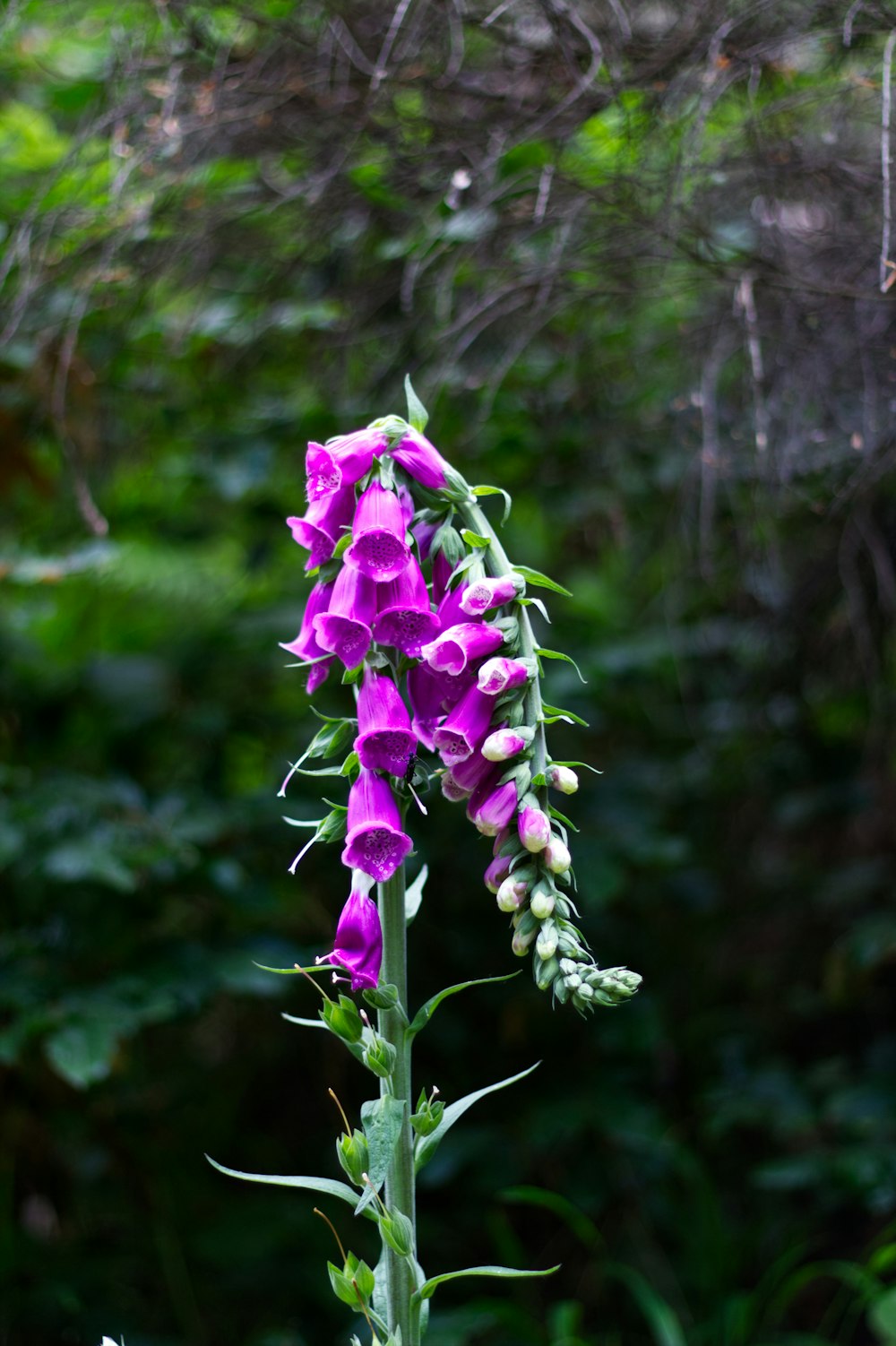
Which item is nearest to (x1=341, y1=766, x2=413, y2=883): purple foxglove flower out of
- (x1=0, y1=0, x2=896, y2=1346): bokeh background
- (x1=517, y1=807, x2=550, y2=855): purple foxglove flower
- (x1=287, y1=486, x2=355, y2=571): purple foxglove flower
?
(x1=517, y1=807, x2=550, y2=855): purple foxglove flower

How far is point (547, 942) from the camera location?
831 mm

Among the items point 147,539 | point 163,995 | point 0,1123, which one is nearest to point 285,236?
point 147,539

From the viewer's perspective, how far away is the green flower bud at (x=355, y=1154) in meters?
0.93

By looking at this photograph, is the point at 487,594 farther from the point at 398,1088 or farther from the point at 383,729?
the point at 398,1088

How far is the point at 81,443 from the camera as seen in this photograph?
7.91 feet

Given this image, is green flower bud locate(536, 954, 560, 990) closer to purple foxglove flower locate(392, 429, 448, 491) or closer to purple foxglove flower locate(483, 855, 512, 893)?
purple foxglove flower locate(483, 855, 512, 893)

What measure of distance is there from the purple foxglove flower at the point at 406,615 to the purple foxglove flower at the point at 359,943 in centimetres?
23

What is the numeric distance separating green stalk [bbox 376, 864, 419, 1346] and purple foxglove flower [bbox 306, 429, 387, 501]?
0.36 m

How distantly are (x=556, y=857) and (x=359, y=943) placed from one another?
8.6 inches

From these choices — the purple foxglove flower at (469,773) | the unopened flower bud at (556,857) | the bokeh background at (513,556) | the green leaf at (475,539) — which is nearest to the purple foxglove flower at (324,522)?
the green leaf at (475,539)

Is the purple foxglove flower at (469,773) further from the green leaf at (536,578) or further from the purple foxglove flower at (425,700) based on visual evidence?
the green leaf at (536,578)

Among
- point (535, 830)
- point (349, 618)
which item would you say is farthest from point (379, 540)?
point (535, 830)

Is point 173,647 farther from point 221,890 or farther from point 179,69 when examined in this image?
point 179,69

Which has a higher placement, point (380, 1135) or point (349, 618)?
point (349, 618)
